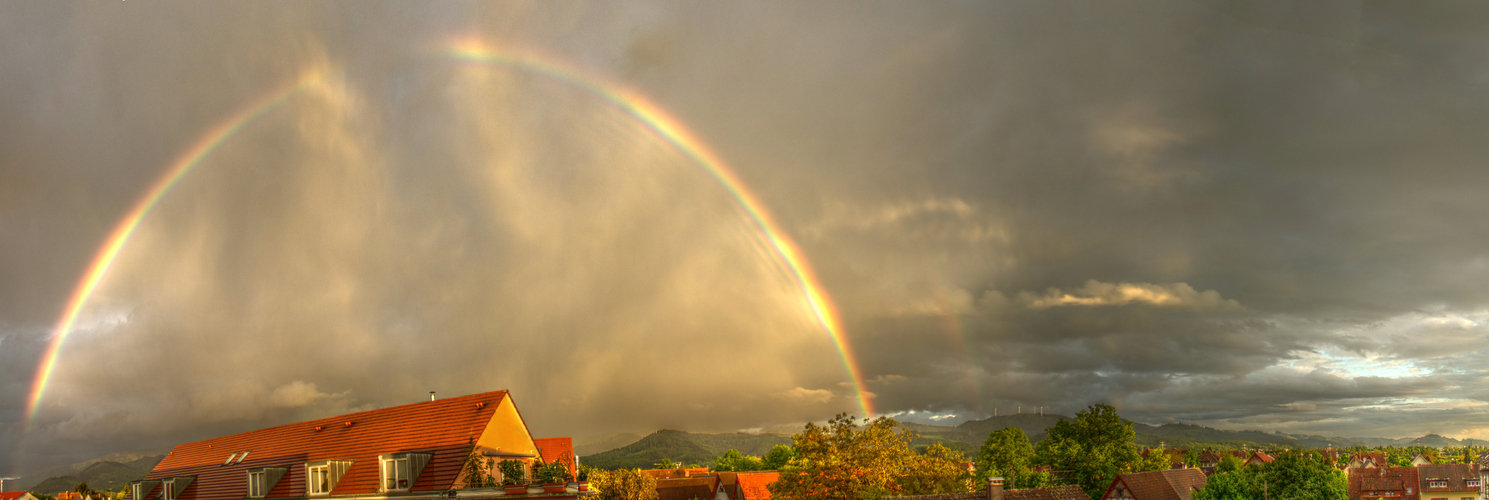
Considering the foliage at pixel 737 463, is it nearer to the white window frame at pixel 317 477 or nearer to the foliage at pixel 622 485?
the foliage at pixel 622 485

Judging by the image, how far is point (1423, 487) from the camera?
134m

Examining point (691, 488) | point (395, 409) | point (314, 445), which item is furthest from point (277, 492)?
point (691, 488)

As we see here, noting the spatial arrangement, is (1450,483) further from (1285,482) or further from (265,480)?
(265,480)

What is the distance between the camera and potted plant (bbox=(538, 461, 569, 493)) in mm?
35562

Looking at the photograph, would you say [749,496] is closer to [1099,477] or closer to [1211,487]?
[1099,477]

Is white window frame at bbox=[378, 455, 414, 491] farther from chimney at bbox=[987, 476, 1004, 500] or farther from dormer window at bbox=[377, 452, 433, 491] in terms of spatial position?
chimney at bbox=[987, 476, 1004, 500]

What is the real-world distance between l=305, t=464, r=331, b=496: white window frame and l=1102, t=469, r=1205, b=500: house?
75966 millimetres

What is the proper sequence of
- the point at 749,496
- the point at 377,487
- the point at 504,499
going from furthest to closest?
the point at 749,496, the point at 377,487, the point at 504,499

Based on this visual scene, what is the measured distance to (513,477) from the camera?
35.2 metres

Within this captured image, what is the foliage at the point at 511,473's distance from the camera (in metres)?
35.2

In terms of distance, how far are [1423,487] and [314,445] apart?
→ 556ft

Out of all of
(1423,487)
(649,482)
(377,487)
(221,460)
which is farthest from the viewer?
(1423,487)

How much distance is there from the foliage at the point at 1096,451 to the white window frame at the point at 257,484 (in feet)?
274

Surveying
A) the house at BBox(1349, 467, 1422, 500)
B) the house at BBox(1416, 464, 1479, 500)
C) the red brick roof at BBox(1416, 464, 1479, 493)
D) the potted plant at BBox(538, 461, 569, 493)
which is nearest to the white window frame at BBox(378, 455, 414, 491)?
the potted plant at BBox(538, 461, 569, 493)
